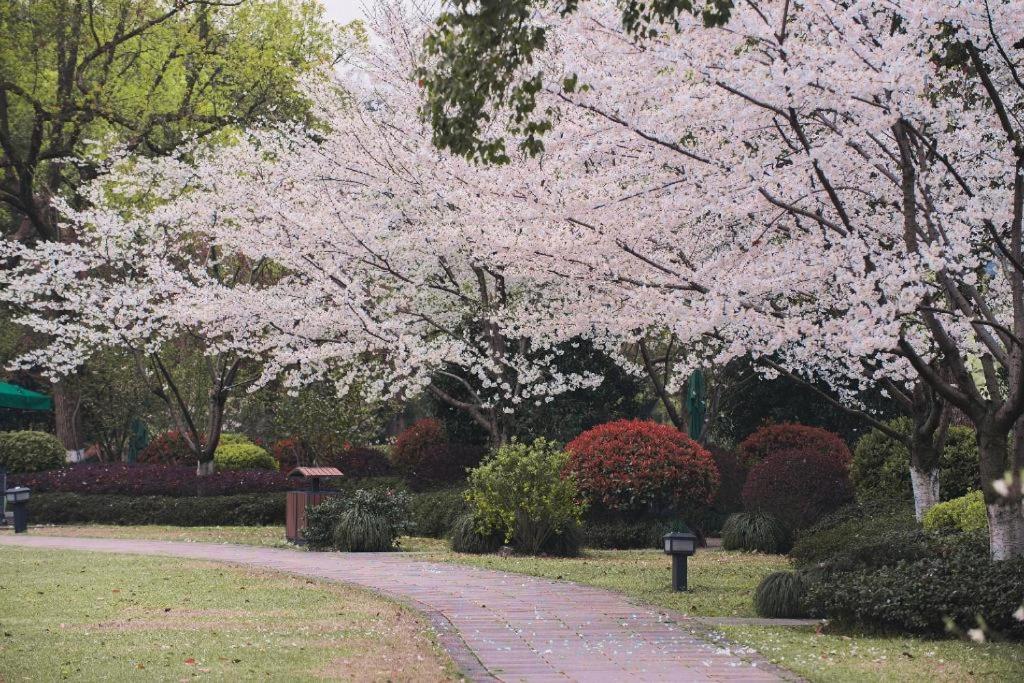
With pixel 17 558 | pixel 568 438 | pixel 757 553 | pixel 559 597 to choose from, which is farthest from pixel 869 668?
pixel 568 438

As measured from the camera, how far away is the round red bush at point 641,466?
17.0 metres

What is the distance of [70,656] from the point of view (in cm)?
780

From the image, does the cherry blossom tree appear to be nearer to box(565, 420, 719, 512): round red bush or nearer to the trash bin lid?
box(565, 420, 719, 512): round red bush

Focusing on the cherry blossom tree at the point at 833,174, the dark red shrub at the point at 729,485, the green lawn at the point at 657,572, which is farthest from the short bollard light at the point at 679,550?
the dark red shrub at the point at 729,485

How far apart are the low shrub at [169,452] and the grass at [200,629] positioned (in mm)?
12866

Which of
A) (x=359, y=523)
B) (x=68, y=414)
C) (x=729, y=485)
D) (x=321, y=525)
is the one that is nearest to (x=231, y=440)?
(x=68, y=414)

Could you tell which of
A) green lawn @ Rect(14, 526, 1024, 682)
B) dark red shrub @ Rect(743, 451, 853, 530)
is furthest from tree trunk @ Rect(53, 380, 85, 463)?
dark red shrub @ Rect(743, 451, 853, 530)

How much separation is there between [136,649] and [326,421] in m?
15.9

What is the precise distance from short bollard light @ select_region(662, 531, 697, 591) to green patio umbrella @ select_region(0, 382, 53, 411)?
705 inches

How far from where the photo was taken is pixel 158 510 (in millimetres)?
21375

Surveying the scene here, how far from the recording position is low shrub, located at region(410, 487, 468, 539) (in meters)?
18.4

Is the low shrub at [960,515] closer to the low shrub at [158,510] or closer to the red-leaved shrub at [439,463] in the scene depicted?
the red-leaved shrub at [439,463]

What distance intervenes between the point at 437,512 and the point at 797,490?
554cm

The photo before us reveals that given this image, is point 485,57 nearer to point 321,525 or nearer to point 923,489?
point 923,489
